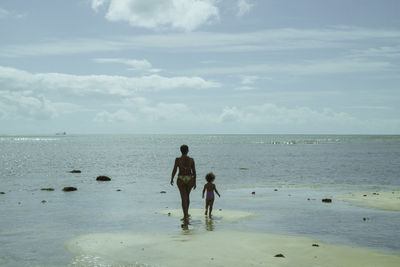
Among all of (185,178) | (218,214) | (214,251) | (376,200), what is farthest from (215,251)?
(376,200)

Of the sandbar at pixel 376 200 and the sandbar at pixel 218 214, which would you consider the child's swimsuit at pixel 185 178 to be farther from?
the sandbar at pixel 376 200

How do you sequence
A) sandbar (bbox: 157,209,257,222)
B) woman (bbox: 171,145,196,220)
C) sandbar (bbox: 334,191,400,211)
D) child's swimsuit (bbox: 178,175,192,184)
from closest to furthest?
1. woman (bbox: 171,145,196,220)
2. child's swimsuit (bbox: 178,175,192,184)
3. sandbar (bbox: 157,209,257,222)
4. sandbar (bbox: 334,191,400,211)

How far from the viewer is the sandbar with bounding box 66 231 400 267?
10.0 m

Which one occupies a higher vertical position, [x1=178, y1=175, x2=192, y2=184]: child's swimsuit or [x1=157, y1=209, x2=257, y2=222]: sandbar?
[x1=178, y1=175, x2=192, y2=184]: child's swimsuit

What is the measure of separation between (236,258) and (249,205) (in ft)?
34.7

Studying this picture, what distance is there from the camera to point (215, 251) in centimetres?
1091

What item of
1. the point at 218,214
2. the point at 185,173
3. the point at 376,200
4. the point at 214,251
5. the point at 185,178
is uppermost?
the point at 185,173

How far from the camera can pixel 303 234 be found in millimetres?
13602

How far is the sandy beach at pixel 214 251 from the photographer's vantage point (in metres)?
10.0

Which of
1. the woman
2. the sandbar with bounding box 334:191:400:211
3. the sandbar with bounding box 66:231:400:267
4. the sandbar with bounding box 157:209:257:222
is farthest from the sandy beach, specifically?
the sandbar with bounding box 334:191:400:211

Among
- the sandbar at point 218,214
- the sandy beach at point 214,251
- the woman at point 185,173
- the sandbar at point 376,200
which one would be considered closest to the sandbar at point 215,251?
the sandy beach at point 214,251

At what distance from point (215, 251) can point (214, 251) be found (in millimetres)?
27

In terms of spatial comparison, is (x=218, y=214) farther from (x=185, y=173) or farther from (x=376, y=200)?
(x=376, y=200)

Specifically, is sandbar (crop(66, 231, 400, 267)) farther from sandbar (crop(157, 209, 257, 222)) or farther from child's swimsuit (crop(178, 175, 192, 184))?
sandbar (crop(157, 209, 257, 222))
